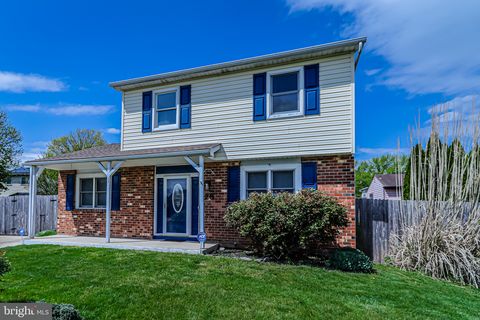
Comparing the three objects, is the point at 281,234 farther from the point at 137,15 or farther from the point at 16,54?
the point at 16,54

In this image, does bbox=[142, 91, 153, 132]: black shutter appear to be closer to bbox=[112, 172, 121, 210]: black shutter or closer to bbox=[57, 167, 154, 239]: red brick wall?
bbox=[57, 167, 154, 239]: red brick wall

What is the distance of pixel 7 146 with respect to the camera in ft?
60.7

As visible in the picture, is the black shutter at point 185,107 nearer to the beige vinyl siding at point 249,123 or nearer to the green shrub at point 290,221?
the beige vinyl siding at point 249,123

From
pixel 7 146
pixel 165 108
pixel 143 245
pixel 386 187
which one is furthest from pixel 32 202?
pixel 386 187

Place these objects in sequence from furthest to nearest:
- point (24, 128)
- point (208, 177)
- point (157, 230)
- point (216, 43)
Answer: point (24, 128)
point (216, 43)
point (157, 230)
point (208, 177)

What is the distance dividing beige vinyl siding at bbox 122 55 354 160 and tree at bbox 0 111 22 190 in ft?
41.9

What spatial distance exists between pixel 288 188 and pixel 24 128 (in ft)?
61.7

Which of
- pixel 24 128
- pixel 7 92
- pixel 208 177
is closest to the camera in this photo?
Result: pixel 208 177

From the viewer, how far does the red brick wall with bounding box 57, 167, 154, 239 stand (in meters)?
10.1

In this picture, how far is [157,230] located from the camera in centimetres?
1007

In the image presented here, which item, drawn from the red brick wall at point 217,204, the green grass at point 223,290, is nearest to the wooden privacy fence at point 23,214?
the green grass at point 223,290

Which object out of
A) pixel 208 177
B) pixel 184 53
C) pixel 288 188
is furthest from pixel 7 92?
pixel 288 188

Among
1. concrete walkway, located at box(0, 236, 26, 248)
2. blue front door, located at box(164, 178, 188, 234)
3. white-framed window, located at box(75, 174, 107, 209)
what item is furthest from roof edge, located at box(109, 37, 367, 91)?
concrete walkway, located at box(0, 236, 26, 248)

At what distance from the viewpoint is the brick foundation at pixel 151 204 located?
786 cm
